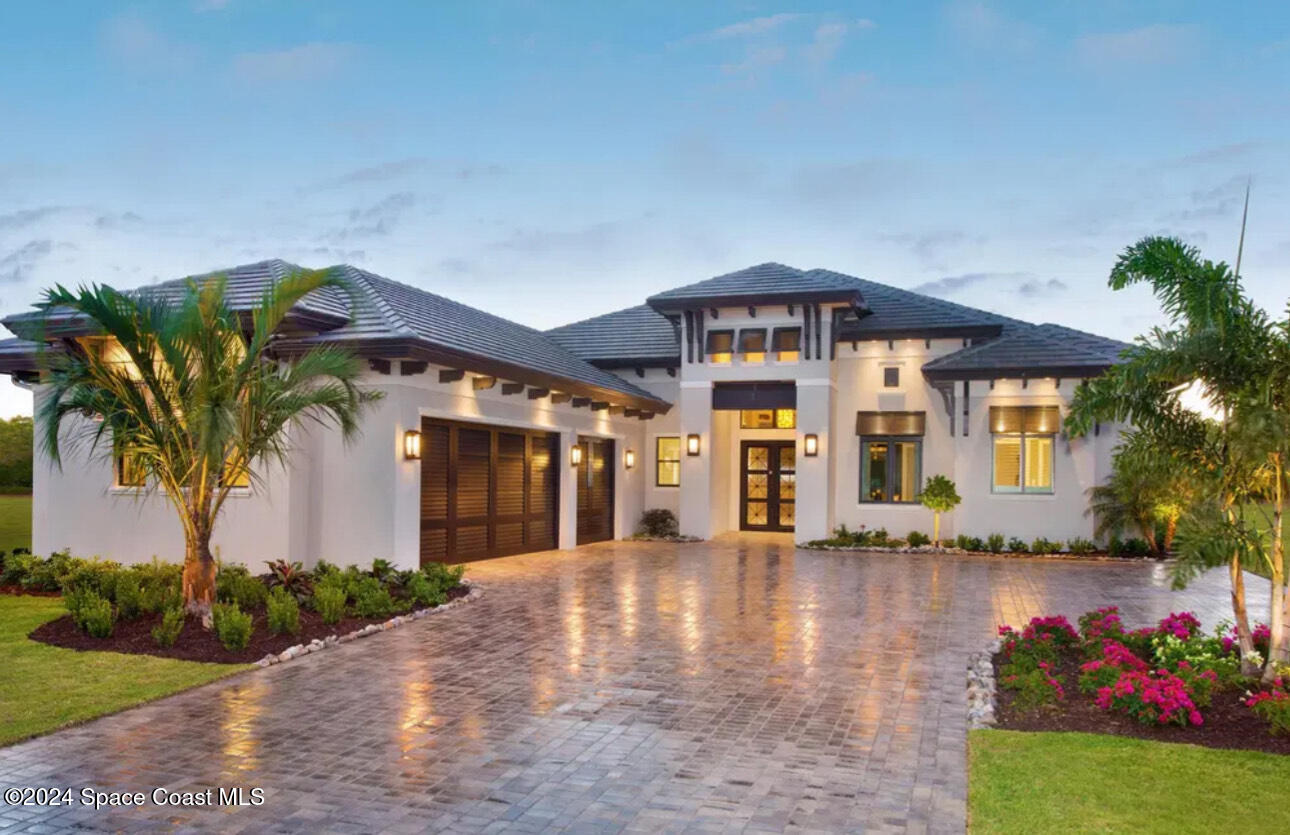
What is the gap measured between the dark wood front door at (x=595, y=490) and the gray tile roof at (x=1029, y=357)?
720cm

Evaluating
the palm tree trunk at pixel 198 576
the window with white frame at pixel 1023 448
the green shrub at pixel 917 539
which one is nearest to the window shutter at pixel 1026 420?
the window with white frame at pixel 1023 448

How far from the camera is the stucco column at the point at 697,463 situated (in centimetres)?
2119

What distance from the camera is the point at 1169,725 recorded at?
609cm

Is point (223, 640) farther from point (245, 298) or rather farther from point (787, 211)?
point (787, 211)

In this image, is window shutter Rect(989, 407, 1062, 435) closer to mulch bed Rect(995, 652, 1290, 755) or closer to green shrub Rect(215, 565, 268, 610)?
mulch bed Rect(995, 652, 1290, 755)

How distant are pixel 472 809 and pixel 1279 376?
6.04 m

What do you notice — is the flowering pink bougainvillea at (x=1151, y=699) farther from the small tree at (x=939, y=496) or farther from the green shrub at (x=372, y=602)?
the small tree at (x=939, y=496)

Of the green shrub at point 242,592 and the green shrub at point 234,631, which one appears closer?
the green shrub at point 234,631

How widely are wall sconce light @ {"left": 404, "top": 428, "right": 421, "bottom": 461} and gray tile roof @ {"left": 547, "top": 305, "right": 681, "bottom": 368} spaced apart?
9.46 m

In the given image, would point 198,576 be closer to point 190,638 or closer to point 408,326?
point 190,638

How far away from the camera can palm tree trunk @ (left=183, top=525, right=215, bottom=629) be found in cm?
907

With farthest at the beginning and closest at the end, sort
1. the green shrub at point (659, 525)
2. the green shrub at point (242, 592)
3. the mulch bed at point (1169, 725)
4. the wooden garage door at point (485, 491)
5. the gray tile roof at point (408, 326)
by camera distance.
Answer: the green shrub at point (659, 525) → the wooden garage door at point (485, 491) → the gray tile roof at point (408, 326) → the green shrub at point (242, 592) → the mulch bed at point (1169, 725)

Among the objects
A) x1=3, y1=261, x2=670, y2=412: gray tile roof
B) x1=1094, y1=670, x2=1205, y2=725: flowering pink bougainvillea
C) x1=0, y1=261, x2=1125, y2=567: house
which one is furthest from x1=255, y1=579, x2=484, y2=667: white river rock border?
x1=1094, y1=670, x2=1205, y2=725: flowering pink bougainvillea

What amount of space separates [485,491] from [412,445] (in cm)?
287
